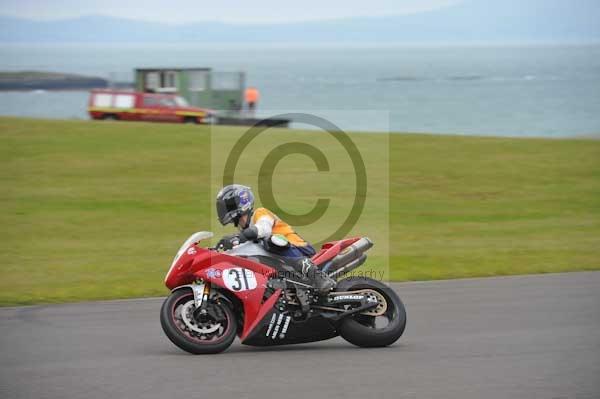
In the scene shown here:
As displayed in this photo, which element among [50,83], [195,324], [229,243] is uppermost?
[50,83]

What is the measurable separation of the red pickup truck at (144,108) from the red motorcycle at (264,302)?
95.0 ft

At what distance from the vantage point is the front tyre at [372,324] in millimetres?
7980

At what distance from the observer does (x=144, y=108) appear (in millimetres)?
38375

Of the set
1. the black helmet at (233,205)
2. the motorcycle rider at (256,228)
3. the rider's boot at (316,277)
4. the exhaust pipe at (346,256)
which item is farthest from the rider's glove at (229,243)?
the exhaust pipe at (346,256)

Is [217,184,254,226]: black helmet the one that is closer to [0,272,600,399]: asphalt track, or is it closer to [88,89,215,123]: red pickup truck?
[0,272,600,399]: asphalt track

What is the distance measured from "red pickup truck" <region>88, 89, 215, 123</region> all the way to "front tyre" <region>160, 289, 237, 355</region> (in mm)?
29238

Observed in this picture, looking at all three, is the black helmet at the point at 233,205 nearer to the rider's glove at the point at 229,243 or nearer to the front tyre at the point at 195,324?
the rider's glove at the point at 229,243

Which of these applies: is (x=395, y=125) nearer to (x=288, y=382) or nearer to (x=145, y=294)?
(x=145, y=294)

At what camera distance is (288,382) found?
6.70 m

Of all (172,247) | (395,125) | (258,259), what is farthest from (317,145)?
(395,125)

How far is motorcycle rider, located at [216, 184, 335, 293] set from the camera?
Answer: 7.90 meters

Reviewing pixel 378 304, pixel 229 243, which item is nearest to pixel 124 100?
pixel 229 243

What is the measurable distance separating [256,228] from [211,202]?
1227 centimetres

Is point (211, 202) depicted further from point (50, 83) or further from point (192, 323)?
point (50, 83)
